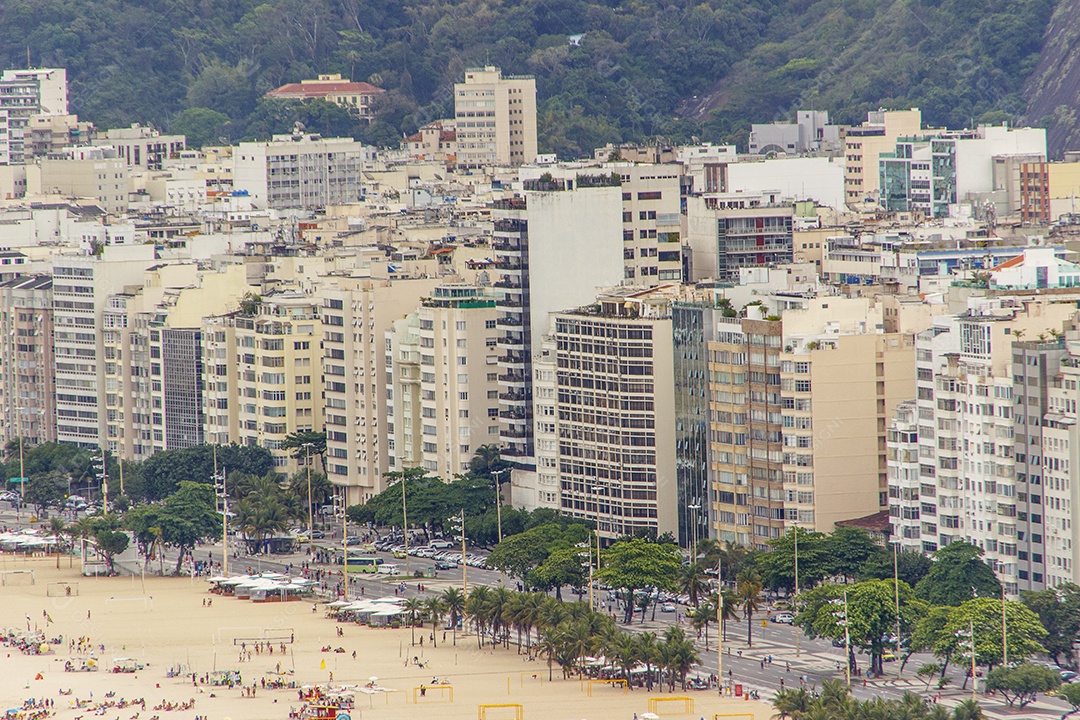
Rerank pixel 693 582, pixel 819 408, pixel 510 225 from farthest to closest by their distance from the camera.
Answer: pixel 510 225 → pixel 819 408 → pixel 693 582

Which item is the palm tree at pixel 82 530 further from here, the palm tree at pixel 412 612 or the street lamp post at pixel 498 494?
the palm tree at pixel 412 612

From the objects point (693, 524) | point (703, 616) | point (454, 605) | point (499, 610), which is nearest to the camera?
point (703, 616)

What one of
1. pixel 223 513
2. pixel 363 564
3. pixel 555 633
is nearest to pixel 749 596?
pixel 555 633

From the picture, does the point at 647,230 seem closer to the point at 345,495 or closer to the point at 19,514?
the point at 345,495

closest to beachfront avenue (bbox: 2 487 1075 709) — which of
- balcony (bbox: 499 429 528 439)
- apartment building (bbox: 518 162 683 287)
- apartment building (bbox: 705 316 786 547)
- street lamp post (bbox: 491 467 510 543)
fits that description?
street lamp post (bbox: 491 467 510 543)

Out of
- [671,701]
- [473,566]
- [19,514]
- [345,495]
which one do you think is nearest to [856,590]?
[671,701]

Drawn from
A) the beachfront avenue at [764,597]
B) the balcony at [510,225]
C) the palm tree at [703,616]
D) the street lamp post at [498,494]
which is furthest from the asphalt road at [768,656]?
the balcony at [510,225]

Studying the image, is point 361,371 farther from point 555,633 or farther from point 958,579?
point 958,579
